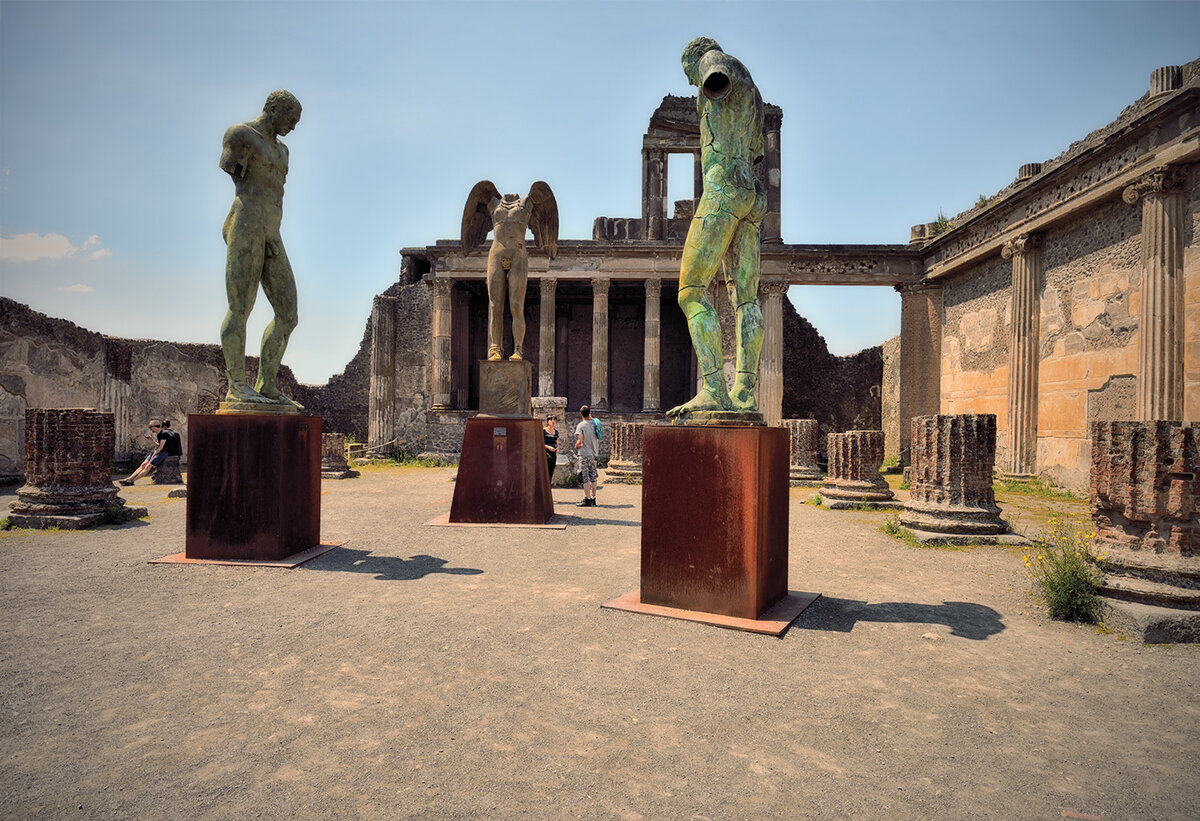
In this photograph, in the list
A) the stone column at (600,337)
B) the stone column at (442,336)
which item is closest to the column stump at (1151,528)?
the stone column at (600,337)

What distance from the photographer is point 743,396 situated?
13.7ft

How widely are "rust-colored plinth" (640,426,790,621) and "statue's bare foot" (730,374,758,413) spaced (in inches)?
9.8

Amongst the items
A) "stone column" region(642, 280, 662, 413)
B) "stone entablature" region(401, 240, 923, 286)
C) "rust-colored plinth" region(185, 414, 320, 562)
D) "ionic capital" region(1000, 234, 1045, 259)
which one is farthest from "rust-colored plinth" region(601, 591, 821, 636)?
"stone entablature" region(401, 240, 923, 286)

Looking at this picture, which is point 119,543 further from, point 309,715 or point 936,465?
point 936,465

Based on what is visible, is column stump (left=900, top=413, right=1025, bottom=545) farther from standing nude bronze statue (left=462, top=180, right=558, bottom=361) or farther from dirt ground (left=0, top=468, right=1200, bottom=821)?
standing nude bronze statue (left=462, top=180, right=558, bottom=361)

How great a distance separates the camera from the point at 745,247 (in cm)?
445

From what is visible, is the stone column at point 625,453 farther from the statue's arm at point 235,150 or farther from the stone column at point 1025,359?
the statue's arm at point 235,150

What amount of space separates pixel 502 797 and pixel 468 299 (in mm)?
21609

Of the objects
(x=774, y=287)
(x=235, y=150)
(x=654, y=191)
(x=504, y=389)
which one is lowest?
(x=504, y=389)

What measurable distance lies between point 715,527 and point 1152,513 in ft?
9.12

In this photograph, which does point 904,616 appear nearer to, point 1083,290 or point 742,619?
point 742,619

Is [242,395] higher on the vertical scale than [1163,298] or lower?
lower

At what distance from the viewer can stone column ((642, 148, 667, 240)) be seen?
20.0 meters

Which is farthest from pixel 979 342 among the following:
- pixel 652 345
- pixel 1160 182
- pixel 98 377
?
pixel 98 377
